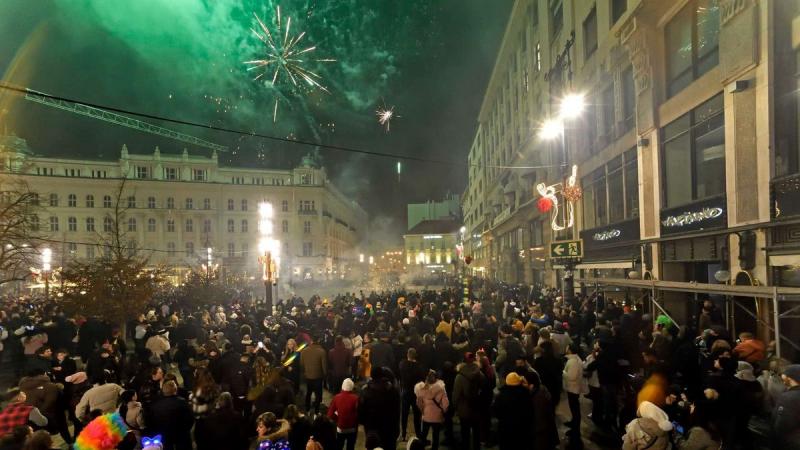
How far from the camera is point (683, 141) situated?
48.6 ft

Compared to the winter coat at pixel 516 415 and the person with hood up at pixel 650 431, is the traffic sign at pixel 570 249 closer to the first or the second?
the winter coat at pixel 516 415

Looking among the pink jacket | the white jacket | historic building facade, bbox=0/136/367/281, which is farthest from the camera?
historic building facade, bbox=0/136/367/281

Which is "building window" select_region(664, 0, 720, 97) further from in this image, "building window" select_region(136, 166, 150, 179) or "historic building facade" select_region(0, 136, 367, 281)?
"building window" select_region(136, 166, 150, 179)

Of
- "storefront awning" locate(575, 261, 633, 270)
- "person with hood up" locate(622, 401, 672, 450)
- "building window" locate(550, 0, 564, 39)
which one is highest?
"building window" locate(550, 0, 564, 39)

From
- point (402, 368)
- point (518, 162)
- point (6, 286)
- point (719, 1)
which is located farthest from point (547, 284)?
point (6, 286)

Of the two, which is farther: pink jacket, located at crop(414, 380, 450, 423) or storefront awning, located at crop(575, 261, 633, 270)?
storefront awning, located at crop(575, 261, 633, 270)

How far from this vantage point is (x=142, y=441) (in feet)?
21.3

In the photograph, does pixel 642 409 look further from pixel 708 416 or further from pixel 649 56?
pixel 649 56

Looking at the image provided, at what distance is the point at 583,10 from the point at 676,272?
14347mm

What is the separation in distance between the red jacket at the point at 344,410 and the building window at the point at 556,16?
25.8m

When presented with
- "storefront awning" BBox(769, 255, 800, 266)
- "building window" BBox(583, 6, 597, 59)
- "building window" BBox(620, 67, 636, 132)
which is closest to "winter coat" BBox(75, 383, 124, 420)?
"storefront awning" BBox(769, 255, 800, 266)

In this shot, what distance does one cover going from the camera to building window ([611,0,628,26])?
19.0 meters

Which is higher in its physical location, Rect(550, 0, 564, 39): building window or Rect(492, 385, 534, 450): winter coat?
Rect(550, 0, 564, 39): building window

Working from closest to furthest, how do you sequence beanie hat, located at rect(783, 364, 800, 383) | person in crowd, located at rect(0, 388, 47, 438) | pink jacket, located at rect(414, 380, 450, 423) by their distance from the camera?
beanie hat, located at rect(783, 364, 800, 383) → person in crowd, located at rect(0, 388, 47, 438) → pink jacket, located at rect(414, 380, 450, 423)
